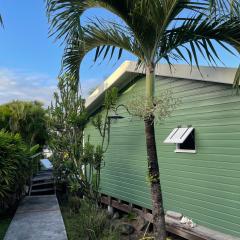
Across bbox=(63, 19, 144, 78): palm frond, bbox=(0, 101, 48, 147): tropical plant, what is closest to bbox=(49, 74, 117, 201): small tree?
bbox=(63, 19, 144, 78): palm frond

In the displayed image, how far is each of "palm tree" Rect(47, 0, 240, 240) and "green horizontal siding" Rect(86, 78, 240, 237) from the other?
3.43ft

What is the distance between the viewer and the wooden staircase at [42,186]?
1362 centimetres

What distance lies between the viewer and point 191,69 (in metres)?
7.09

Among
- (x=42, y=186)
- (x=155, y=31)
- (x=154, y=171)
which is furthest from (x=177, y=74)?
(x=42, y=186)

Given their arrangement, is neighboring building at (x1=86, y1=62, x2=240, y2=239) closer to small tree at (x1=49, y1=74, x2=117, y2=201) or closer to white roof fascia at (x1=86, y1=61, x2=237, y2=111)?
white roof fascia at (x1=86, y1=61, x2=237, y2=111)

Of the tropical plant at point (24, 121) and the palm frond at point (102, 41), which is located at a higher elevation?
the palm frond at point (102, 41)

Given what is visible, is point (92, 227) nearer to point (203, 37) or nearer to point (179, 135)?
point (179, 135)

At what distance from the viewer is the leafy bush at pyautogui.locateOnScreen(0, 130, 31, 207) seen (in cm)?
1016

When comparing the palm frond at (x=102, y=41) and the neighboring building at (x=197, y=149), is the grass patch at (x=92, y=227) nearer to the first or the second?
the neighboring building at (x=197, y=149)

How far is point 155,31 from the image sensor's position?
586cm

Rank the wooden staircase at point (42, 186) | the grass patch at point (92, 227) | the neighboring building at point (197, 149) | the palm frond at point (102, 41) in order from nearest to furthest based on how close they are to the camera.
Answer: the palm frond at point (102, 41), the neighboring building at point (197, 149), the grass patch at point (92, 227), the wooden staircase at point (42, 186)

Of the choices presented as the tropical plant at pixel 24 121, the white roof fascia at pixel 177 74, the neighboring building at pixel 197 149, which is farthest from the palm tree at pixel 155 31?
the tropical plant at pixel 24 121

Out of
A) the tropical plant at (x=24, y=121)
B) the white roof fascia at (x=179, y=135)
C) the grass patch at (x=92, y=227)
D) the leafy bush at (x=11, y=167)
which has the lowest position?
the grass patch at (x=92, y=227)

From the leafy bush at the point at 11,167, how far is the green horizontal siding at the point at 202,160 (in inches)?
131
